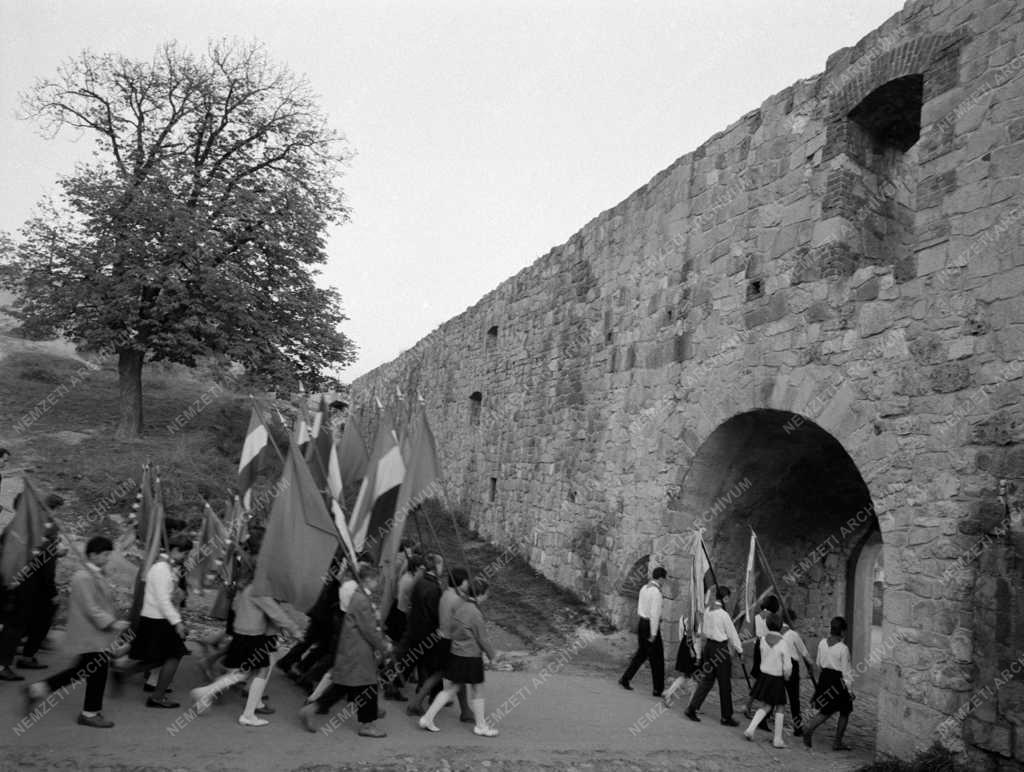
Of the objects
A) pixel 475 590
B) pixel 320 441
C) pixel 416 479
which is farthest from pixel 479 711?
pixel 320 441

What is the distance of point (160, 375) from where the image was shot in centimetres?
2711

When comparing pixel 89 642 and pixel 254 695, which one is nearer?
pixel 89 642

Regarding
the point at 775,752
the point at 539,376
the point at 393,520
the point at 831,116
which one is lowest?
the point at 775,752

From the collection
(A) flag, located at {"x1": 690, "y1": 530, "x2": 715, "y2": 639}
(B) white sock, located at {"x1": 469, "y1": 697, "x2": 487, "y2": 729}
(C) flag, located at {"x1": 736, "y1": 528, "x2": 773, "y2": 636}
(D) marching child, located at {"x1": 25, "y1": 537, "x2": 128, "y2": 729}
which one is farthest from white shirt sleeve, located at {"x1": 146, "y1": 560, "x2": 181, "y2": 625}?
(C) flag, located at {"x1": 736, "y1": 528, "x2": 773, "y2": 636}

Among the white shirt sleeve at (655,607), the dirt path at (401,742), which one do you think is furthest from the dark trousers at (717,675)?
the white shirt sleeve at (655,607)

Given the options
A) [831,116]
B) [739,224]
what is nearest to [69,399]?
[739,224]

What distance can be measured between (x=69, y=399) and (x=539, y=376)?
14.6 metres

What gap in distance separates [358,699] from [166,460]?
10960mm

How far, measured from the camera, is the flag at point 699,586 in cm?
778

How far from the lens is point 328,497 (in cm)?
693

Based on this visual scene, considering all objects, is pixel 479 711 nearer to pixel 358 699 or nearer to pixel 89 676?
pixel 358 699

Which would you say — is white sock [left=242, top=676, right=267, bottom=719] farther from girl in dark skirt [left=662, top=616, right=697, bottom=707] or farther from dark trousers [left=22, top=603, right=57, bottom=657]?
girl in dark skirt [left=662, top=616, right=697, bottom=707]

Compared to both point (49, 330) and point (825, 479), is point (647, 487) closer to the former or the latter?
point (825, 479)

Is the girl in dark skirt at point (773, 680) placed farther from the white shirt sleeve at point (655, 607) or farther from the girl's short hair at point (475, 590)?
the girl's short hair at point (475, 590)
